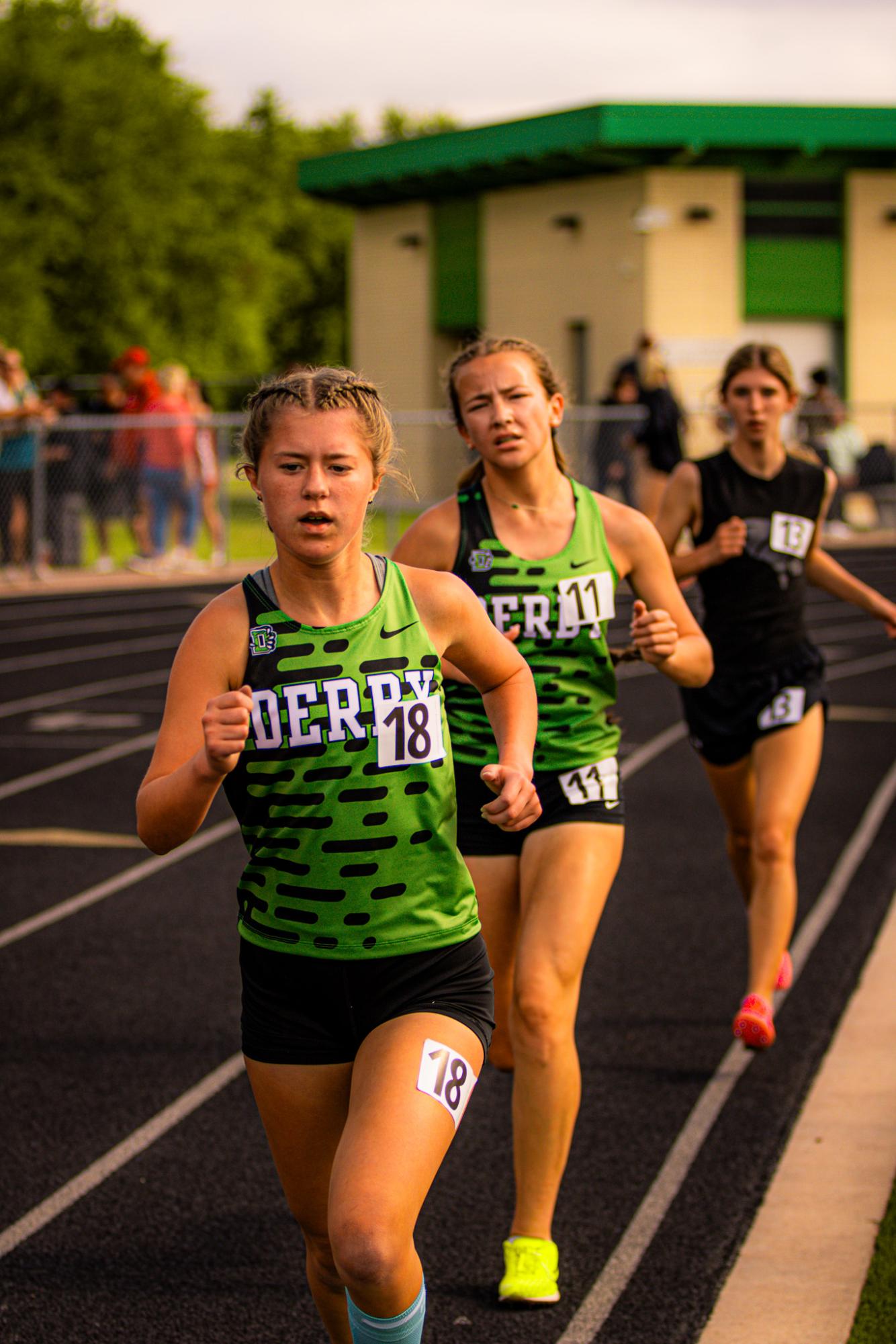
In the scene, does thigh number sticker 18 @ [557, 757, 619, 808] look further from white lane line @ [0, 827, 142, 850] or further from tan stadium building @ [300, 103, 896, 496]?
tan stadium building @ [300, 103, 896, 496]

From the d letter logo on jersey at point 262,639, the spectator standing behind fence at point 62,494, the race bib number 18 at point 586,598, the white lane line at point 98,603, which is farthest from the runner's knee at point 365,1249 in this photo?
the spectator standing behind fence at point 62,494

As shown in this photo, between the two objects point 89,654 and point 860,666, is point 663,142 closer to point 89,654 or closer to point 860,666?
point 860,666

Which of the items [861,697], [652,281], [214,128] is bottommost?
[861,697]

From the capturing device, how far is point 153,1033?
588 cm

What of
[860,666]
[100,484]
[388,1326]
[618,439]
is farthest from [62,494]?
[388,1326]

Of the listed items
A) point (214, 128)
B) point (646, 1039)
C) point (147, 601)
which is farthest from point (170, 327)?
point (646, 1039)

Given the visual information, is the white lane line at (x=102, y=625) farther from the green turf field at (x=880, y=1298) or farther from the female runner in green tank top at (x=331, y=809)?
the female runner in green tank top at (x=331, y=809)

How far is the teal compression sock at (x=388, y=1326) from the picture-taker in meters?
2.90

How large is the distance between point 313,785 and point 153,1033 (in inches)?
120

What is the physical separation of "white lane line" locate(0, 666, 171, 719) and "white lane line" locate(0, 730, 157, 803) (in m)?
1.37

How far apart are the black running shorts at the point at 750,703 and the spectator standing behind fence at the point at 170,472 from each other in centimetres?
1353

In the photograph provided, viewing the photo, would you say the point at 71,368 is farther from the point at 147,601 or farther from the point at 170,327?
the point at 147,601

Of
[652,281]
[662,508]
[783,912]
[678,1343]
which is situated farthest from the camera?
[652,281]

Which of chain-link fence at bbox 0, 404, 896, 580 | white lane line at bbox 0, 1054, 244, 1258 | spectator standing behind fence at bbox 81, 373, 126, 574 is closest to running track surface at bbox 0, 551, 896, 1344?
white lane line at bbox 0, 1054, 244, 1258
